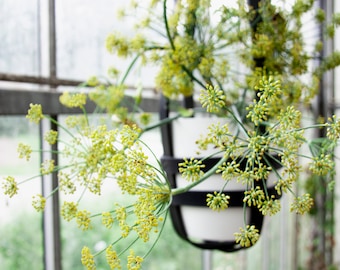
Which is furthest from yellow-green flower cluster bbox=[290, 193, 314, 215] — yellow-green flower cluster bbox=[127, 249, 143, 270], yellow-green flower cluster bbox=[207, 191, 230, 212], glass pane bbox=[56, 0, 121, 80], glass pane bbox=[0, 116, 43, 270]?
glass pane bbox=[56, 0, 121, 80]

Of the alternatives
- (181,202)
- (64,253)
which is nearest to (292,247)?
(64,253)

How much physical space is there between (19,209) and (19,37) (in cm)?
37

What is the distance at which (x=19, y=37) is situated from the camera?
1.03 m

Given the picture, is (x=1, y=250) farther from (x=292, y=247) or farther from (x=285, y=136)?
(x=292, y=247)

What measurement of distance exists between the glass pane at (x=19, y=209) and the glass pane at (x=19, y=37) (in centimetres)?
12

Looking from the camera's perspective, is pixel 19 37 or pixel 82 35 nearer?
pixel 19 37

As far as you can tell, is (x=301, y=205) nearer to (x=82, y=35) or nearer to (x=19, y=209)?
(x=19, y=209)

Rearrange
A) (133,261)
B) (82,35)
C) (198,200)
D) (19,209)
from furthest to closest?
(82,35), (19,209), (198,200), (133,261)

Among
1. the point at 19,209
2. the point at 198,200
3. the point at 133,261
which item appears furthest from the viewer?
the point at 19,209

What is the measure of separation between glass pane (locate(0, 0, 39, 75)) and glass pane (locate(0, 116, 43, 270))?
4.7 inches

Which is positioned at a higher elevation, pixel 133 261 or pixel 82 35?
pixel 82 35

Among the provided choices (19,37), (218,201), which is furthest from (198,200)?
(19,37)

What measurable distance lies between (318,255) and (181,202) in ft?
8.35

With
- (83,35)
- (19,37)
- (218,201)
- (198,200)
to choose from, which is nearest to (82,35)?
(83,35)
